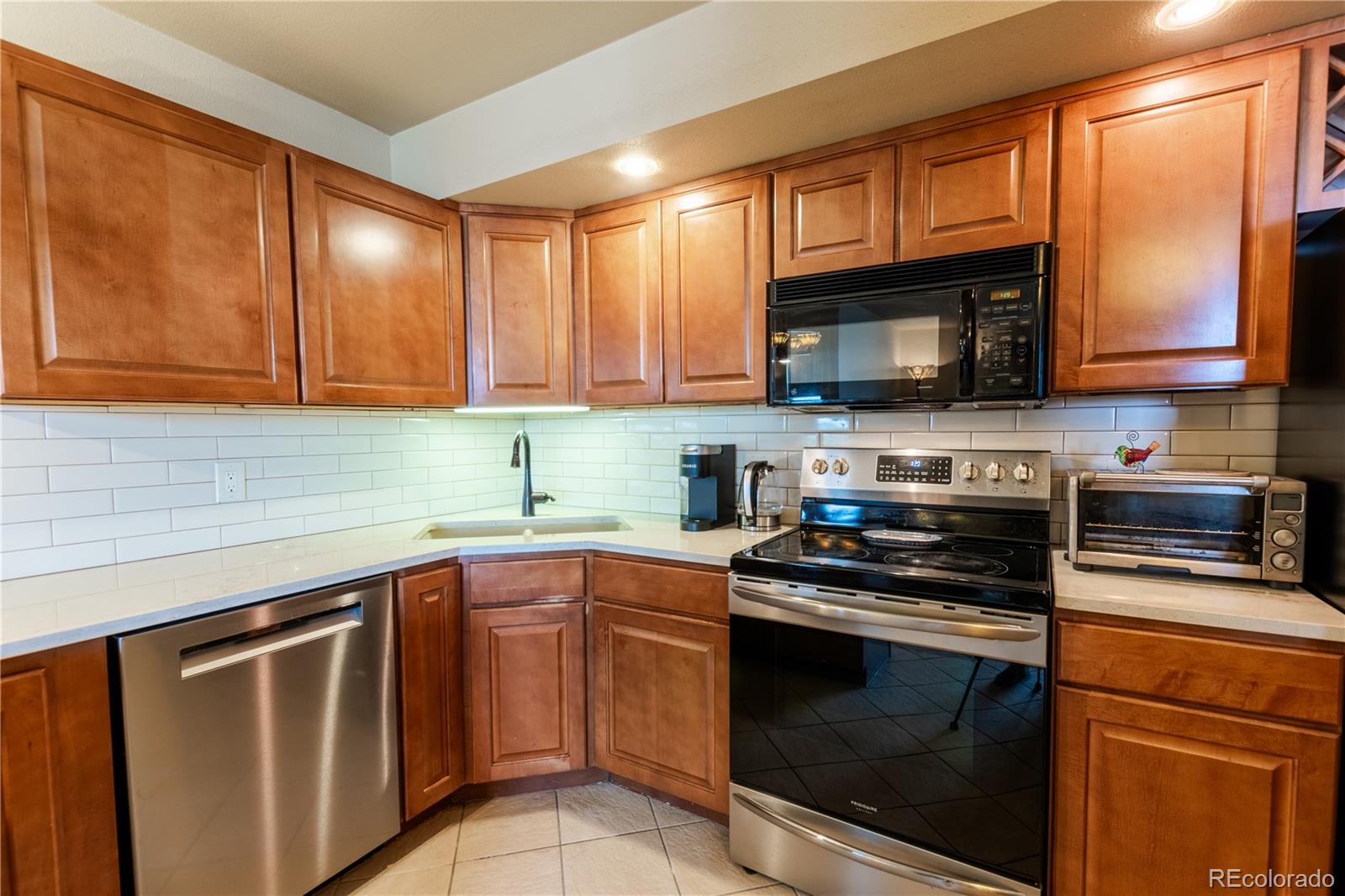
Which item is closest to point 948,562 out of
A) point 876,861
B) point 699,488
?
point 876,861

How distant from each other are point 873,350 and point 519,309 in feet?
4.48

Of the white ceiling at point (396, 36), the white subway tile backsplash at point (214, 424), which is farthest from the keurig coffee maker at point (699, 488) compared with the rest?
the white subway tile backsplash at point (214, 424)

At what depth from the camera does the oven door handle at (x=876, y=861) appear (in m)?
1.38

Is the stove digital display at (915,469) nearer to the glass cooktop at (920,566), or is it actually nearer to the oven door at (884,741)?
the glass cooktop at (920,566)

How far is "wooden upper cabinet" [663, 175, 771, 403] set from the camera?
1958 millimetres

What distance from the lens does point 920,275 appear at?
5.53ft

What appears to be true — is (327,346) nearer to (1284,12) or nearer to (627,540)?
(627,540)

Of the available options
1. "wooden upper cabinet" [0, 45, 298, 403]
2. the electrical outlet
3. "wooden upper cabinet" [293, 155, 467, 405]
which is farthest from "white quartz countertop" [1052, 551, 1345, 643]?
the electrical outlet

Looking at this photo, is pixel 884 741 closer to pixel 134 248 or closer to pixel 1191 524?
pixel 1191 524

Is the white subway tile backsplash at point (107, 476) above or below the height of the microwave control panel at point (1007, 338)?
below

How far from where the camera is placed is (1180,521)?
1407mm

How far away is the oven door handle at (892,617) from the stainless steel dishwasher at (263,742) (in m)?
1.14

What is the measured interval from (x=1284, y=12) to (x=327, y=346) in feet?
8.52

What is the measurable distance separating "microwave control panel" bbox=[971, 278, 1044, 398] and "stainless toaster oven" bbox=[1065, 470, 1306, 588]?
0.30m
